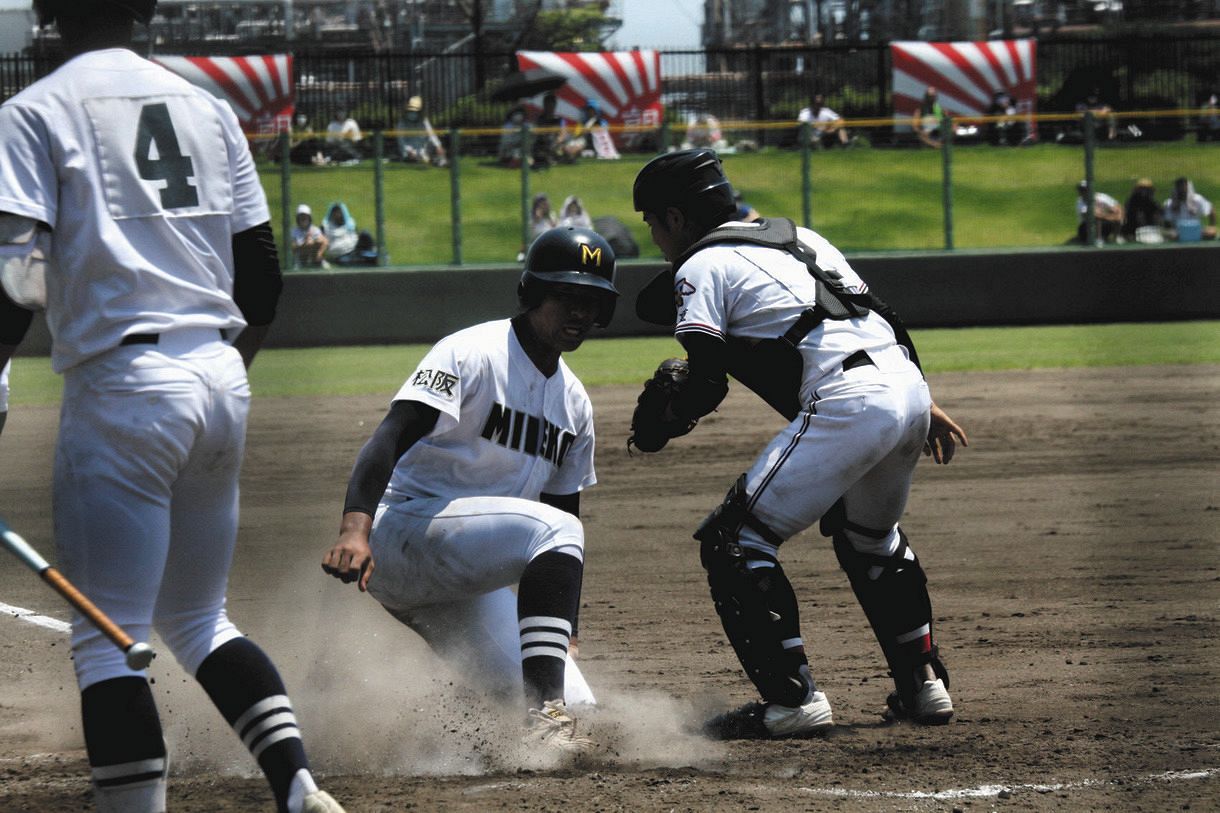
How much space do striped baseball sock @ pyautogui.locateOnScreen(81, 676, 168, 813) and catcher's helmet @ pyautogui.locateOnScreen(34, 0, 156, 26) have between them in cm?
141

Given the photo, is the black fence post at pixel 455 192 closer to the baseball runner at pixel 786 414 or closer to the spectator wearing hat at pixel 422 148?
the spectator wearing hat at pixel 422 148

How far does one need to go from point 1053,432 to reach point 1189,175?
14107mm

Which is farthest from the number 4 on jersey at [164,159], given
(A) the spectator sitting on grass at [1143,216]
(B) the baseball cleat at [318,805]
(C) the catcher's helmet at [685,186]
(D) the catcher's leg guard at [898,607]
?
(A) the spectator sitting on grass at [1143,216]

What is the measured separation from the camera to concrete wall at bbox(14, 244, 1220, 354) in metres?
18.3

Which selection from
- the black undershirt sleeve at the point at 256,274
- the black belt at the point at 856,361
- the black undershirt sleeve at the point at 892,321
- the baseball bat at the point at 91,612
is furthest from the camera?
the black undershirt sleeve at the point at 892,321

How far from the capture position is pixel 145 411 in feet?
10.2

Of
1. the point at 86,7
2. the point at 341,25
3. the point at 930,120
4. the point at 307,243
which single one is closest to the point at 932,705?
the point at 86,7

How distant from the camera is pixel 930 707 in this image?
4648 millimetres

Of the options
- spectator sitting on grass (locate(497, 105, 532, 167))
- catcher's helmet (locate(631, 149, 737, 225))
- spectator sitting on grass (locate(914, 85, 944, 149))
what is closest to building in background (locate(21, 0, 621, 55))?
spectator sitting on grass (locate(914, 85, 944, 149))

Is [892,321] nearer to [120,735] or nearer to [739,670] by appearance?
[739,670]

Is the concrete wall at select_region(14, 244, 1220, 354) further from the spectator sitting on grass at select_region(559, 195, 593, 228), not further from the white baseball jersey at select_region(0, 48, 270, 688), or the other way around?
the white baseball jersey at select_region(0, 48, 270, 688)

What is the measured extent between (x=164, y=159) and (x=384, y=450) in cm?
119

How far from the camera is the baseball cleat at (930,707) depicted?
4.64 metres

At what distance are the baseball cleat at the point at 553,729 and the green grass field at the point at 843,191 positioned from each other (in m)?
15.9
